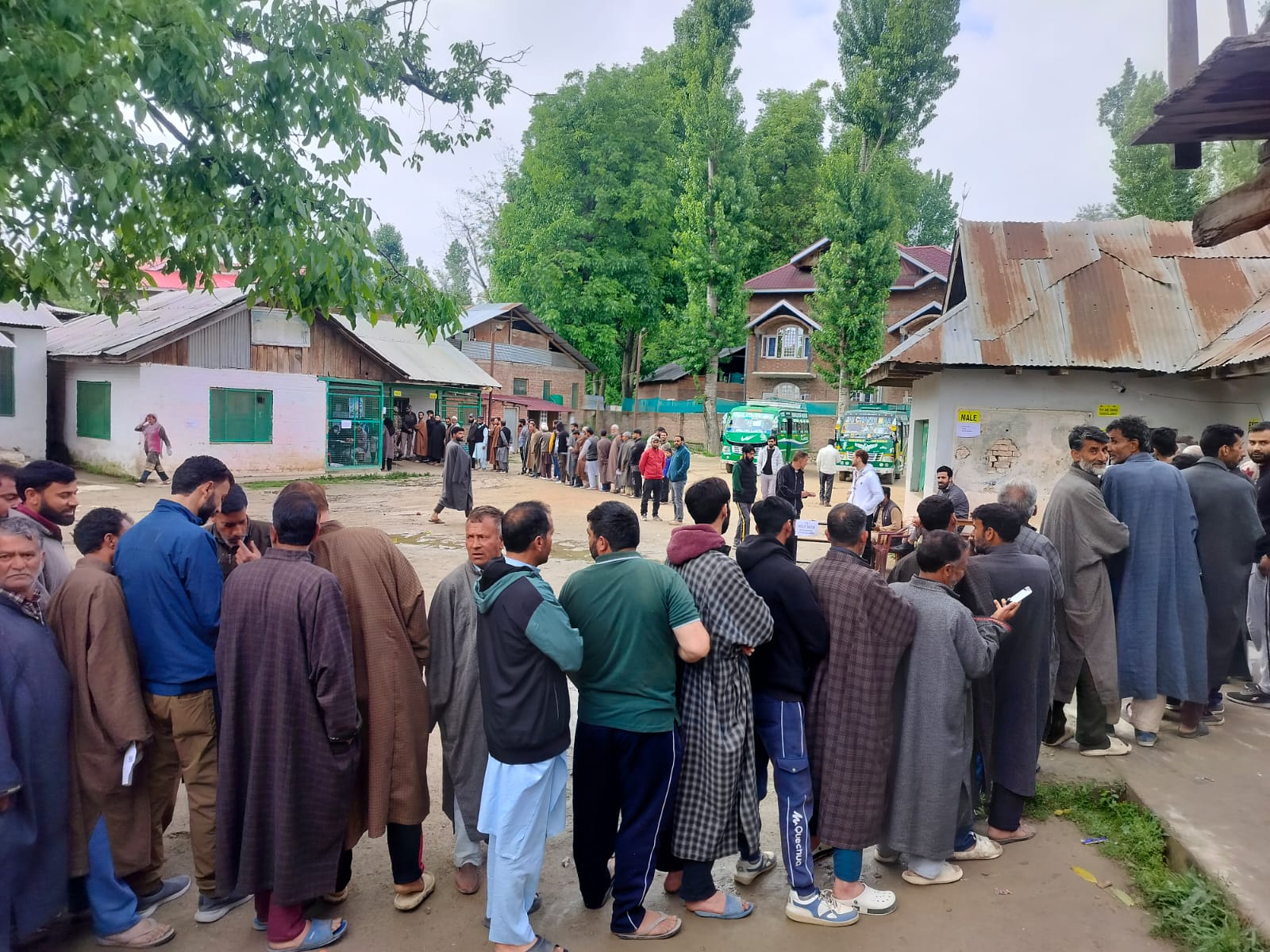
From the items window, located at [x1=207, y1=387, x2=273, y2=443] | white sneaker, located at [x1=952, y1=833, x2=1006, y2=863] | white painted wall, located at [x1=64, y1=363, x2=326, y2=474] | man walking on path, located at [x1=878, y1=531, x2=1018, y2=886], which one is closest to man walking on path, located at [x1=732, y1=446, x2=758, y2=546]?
white sneaker, located at [x1=952, y1=833, x2=1006, y2=863]

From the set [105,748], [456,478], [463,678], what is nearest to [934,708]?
[463,678]

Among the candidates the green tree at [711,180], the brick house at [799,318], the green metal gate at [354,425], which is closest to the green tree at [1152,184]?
the brick house at [799,318]

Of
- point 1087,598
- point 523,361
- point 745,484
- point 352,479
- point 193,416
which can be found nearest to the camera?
point 1087,598

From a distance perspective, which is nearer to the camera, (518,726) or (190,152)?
(518,726)

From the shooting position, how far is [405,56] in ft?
23.4

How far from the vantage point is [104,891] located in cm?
318

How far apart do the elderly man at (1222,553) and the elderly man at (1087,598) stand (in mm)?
769

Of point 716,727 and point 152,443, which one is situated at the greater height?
point 152,443

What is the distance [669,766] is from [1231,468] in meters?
4.51

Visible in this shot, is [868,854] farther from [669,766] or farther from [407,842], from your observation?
[407,842]

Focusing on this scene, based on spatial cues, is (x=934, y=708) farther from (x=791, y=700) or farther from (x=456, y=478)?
(x=456, y=478)

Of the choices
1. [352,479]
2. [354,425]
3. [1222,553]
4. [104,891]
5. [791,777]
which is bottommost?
[104,891]

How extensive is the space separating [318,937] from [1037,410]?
10621 mm

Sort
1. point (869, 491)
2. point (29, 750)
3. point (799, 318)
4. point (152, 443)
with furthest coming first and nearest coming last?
point (799, 318) < point (152, 443) < point (869, 491) < point (29, 750)
